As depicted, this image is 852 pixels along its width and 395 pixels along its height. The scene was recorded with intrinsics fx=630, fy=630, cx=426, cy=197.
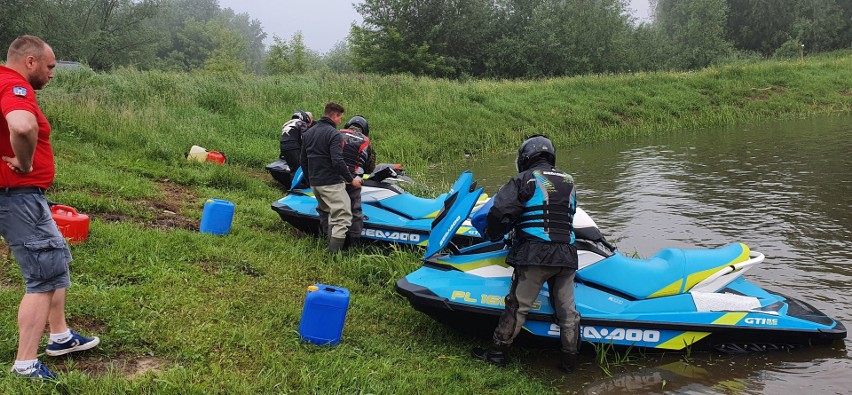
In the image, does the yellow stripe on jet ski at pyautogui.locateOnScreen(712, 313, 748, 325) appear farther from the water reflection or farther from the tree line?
the tree line

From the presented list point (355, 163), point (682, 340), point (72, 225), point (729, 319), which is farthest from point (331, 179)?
point (729, 319)

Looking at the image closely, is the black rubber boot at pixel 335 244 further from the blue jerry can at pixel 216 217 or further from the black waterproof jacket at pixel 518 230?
the black waterproof jacket at pixel 518 230

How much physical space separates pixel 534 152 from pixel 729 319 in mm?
2204

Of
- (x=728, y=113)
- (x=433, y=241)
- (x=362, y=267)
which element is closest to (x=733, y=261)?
(x=433, y=241)

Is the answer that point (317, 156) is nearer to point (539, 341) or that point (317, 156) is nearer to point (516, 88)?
point (539, 341)

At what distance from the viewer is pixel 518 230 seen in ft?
16.6

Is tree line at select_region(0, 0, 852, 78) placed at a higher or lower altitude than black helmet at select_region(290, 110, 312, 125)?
higher

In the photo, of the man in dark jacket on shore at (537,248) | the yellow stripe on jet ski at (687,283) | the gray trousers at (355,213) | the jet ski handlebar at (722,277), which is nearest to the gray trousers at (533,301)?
the man in dark jacket on shore at (537,248)

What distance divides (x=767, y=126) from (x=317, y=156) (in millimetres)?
19912

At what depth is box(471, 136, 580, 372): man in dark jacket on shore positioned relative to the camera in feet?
16.2

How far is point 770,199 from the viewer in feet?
35.9

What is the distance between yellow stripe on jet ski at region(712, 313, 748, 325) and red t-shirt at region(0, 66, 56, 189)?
520 centimetres

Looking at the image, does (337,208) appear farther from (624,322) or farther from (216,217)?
(624,322)

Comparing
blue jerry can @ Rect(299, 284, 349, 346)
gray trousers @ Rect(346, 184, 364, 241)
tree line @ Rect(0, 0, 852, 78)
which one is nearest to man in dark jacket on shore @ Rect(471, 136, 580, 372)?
blue jerry can @ Rect(299, 284, 349, 346)
